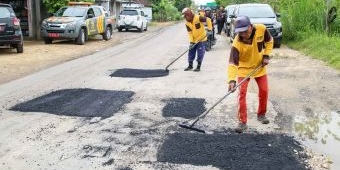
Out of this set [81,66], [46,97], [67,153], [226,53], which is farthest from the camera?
[226,53]

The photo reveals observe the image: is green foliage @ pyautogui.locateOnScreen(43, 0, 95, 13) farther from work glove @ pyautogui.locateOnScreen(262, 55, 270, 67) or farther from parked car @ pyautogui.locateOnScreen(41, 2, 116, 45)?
work glove @ pyautogui.locateOnScreen(262, 55, 270, 67)

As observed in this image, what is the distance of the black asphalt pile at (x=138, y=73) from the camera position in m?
10.9

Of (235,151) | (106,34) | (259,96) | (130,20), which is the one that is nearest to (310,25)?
(106,34)

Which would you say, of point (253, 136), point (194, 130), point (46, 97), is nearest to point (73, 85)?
point (46, 97)

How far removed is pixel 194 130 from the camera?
20.5ft

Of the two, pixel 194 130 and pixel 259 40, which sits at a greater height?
pixel 259 40

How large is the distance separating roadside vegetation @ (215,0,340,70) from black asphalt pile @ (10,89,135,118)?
8819mm

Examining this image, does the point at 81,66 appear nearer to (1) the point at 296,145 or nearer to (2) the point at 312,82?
(2) the point at 312,82

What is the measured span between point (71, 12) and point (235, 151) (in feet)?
53.8

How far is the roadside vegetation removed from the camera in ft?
53.0

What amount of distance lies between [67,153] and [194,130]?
5.92 ft

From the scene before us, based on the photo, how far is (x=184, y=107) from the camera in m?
7.63

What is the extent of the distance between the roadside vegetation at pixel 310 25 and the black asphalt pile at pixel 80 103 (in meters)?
8.82

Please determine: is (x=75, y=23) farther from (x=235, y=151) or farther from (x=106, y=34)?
(x=235, y=151)
